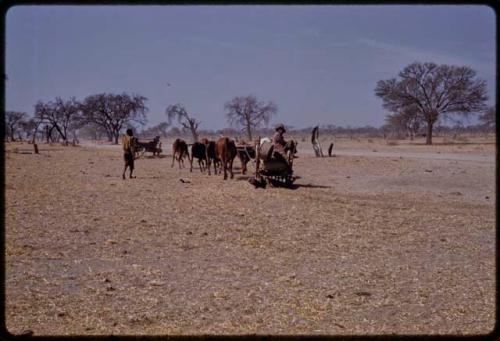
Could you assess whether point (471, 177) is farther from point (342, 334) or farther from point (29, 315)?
point (29, 315)

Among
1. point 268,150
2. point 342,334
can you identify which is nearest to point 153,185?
point 268,150

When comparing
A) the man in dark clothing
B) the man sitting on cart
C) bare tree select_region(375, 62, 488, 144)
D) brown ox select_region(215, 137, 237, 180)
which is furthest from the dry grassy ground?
bare tree select_region(375, 62, 488, 144)

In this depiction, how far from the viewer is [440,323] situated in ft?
14.0

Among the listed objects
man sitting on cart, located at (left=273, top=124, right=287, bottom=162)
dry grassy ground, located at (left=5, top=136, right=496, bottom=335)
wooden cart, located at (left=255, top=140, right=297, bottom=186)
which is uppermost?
man sitting on cart, located at (left=273, top=124, right=287, bottom=162)

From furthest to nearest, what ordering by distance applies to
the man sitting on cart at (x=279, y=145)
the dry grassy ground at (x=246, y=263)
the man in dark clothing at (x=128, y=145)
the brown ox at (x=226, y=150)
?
the brown ox at (x=226, y=150), the man in dark clothing at (x=128, y=145), the man sitting on cart at (x=279, y=145), the dry grassy ground at (x=246, y=263)

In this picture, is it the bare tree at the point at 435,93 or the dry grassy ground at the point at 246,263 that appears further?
the bare tree at the point at 435,93

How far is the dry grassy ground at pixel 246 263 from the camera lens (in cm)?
433

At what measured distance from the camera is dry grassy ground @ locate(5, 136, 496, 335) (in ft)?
14.2

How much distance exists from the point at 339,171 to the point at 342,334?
1513 centimetres

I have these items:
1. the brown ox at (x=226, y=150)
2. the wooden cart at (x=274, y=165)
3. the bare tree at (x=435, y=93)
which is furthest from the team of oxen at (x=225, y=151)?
the bare tree at (x=435, y=93)

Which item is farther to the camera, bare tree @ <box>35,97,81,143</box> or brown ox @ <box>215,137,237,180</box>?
bare tree @ <box>35,97,81,143</box>

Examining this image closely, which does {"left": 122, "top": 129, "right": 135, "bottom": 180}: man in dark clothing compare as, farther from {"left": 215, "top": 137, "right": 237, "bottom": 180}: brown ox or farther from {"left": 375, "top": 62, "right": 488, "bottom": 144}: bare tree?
{"left": 375, "top": 62, "right": 488, "bottom": 144}: bare tree

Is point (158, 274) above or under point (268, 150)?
under

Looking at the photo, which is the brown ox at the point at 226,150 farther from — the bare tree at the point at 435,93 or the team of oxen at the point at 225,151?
the bare tree at the point at 435,93
